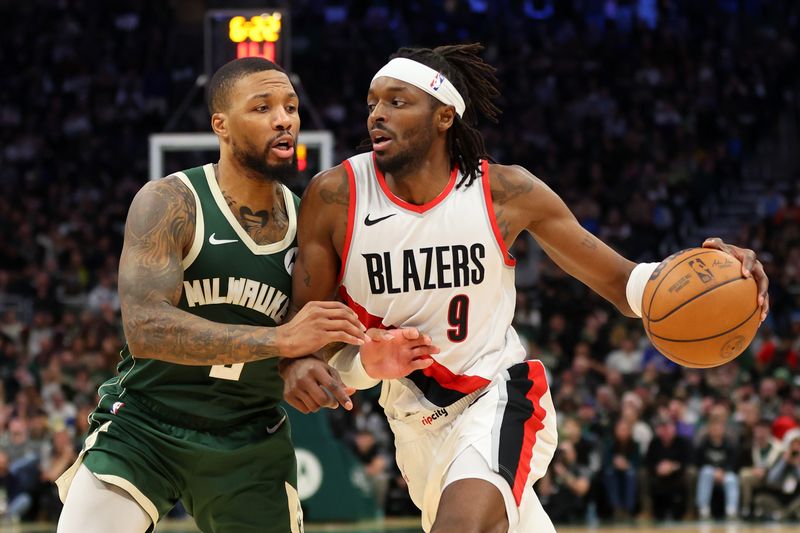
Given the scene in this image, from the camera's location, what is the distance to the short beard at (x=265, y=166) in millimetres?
4406

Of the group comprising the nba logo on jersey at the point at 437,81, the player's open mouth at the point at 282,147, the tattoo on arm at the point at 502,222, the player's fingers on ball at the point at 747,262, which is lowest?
the player's fingers on ball at the point at 747,262

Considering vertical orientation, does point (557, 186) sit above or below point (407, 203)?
above

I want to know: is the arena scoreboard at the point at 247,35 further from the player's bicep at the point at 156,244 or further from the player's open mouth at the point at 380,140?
the player's bicep at the point at 156,244

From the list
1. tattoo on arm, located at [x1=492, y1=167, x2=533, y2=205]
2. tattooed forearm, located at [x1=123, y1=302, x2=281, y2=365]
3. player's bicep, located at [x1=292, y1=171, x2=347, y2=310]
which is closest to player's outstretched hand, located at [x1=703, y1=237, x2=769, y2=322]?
tattoo on arm, located at [x1=492, y1=167, x2=533, y2=205]

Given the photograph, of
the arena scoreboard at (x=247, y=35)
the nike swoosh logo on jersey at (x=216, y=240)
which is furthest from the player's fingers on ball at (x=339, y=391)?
the arena scoreboard at (x=247, y=35)

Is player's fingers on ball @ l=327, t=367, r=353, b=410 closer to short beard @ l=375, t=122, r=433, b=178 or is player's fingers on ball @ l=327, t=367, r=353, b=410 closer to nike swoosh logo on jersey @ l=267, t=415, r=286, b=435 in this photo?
nike swoosh logo on jersey @ l=267, t=415, r=286, b=435

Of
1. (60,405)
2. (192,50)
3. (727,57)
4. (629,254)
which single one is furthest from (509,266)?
(727,57)

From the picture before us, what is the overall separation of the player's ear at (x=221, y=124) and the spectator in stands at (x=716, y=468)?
8792 millimetres

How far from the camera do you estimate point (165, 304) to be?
3.99 m

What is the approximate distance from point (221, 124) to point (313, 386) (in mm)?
1117

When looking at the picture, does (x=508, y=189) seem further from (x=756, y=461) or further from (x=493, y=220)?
(x=756, y=461)

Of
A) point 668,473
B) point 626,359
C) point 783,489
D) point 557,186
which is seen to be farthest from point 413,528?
point 557,186

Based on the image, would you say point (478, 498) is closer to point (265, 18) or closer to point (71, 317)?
point (265, 18)

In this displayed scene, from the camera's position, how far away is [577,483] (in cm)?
1205
